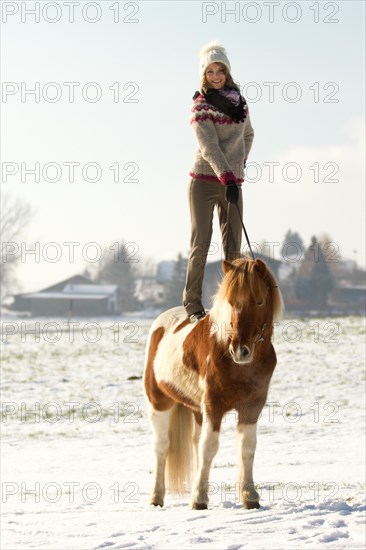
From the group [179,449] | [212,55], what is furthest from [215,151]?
[179,449]

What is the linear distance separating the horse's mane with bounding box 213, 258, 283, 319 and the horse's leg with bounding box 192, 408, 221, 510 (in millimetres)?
925

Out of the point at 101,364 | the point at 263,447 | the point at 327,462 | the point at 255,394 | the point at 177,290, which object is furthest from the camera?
the point at 177,290

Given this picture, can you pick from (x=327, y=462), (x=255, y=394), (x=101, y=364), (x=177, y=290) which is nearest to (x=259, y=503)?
(x=255, y=394)

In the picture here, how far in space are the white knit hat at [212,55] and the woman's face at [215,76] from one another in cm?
4

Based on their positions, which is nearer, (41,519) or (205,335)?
(205,335)

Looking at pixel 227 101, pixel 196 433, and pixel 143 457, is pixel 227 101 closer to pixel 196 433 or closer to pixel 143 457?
pixel 196 433

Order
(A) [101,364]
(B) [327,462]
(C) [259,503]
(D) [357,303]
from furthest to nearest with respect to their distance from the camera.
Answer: (D) [357,303] → (A) [101,364] → (B) [327,462] → (C) [259,503]

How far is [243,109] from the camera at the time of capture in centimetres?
633

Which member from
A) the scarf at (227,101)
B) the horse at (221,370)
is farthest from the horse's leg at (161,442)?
the scarf at (227,101)

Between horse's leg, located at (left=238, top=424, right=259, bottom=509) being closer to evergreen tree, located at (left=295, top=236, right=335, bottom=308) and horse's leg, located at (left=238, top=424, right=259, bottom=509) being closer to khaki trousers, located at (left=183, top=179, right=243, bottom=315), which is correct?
khaki trousers, located at (left=183, top=179, right=243, bottom=315)

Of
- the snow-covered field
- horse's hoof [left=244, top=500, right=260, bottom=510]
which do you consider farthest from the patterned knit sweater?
the snow-covered field

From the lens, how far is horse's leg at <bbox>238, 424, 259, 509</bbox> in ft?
19.3

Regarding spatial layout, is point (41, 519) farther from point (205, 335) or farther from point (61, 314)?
point (61, 314)

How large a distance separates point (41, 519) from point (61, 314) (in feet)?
214
